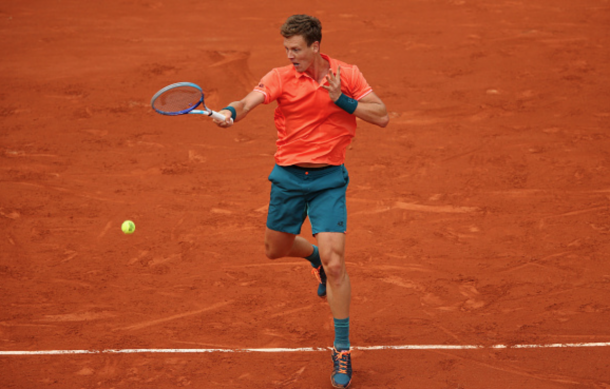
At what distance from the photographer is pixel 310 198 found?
5.53 m

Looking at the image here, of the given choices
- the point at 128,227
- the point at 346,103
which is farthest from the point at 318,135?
the point at 128,227

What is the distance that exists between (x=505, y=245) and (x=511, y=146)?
257 cm

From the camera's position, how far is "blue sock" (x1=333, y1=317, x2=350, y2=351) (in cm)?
525

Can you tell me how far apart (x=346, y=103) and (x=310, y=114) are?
34 cm

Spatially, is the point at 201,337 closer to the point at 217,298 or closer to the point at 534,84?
the point at 217,298

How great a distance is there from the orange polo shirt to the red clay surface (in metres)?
1.64


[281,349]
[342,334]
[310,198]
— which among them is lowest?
[281,349]

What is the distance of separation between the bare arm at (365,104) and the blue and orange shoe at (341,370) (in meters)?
1.73

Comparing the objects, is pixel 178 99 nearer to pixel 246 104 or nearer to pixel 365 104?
pixel 246 104

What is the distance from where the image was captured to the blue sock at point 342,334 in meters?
5.25

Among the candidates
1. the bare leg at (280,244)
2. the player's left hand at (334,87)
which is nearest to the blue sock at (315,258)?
the bare leg at (280,244)

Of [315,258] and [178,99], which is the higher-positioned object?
[178,99]

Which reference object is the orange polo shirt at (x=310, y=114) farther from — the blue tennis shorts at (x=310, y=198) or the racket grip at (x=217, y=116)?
the racket grip at (x=217, y=116)

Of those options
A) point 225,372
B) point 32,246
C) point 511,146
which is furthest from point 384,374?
point 511,146
